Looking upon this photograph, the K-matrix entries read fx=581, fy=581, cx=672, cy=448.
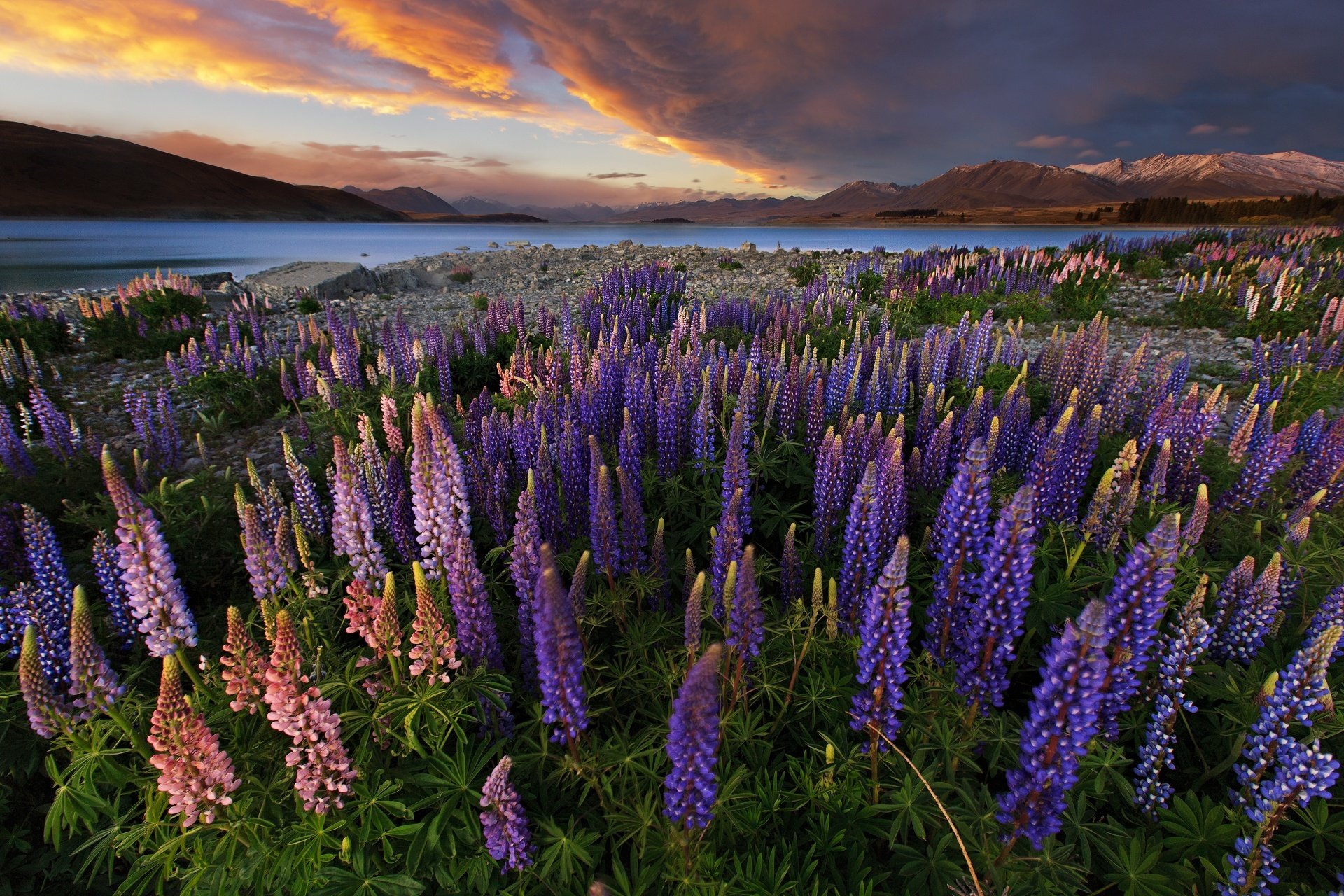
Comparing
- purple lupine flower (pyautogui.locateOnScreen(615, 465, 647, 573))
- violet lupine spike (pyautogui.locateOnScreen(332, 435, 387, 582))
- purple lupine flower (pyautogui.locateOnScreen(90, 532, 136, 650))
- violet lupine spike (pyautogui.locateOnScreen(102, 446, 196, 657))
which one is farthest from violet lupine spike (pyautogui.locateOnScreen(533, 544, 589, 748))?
purple lupine flower (pyautogui.locateOnScreen(90, 532, 136, 650))

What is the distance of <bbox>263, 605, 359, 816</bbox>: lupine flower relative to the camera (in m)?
2.43

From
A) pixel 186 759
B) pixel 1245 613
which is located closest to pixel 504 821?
pixel 186 759

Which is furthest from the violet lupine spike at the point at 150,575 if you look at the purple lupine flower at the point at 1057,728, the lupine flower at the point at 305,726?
the purple lupine flower at the point at 1057,728

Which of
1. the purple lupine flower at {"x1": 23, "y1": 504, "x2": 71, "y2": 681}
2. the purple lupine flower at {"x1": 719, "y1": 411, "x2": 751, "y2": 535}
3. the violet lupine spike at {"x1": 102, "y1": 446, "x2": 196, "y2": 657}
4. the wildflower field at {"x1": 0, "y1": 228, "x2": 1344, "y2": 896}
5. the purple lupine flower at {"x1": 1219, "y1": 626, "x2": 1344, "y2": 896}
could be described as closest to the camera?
the purple lupine flower at {"x1": 1219, "y1": 626, "x2": 1344, "y2": 896}

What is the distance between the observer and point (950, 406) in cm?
642

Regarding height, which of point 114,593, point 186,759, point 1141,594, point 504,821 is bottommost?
point 504,821

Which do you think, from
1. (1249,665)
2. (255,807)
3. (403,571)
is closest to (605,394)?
(403,571)

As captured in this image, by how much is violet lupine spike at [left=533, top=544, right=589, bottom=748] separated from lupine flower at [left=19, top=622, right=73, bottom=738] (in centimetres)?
241

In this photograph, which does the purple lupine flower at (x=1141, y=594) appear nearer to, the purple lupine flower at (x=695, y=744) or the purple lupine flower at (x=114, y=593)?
the purple lupine flower at (x=695, y=744)

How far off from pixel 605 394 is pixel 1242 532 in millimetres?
5641

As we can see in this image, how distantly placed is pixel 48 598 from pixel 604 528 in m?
3.41

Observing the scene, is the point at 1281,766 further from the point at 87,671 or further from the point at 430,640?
the point at 87,671

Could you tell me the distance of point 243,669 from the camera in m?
2.79

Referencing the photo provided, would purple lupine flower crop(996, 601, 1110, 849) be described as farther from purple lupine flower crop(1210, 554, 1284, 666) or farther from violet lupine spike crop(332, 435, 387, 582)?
violet lupine spike crop(332, 435, 387, 582)
